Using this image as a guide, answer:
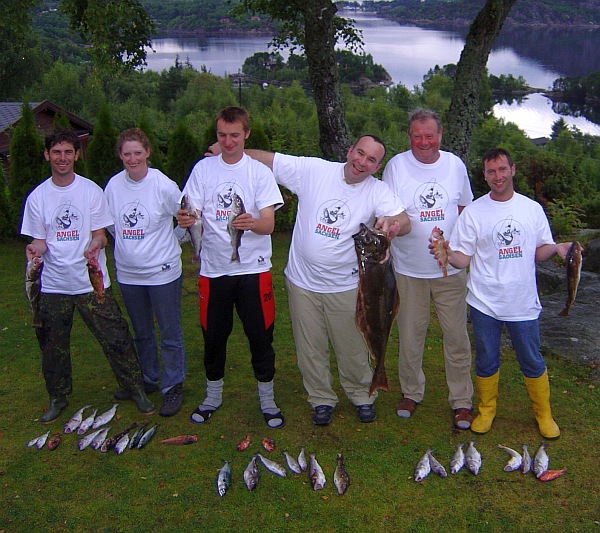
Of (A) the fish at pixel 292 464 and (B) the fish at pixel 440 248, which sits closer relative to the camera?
(B) the fish at pixel 440 248

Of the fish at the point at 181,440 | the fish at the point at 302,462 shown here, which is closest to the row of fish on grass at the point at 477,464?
the fish at the point at 302,462

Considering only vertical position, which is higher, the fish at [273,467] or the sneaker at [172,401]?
the fish at [273,467]

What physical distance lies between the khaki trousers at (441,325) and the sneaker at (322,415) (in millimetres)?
739

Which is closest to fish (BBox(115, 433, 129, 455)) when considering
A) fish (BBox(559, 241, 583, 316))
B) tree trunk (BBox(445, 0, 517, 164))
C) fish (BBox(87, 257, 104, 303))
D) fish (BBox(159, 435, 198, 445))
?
fish (BBox(159, 435, 198, 445))

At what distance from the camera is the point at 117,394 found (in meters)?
5.76

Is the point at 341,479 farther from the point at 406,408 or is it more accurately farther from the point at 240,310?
the point at 240,310

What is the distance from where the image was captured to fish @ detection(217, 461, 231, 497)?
173 inches

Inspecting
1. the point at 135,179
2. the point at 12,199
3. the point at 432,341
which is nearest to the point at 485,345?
the point at 432,341

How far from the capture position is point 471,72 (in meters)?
9.38

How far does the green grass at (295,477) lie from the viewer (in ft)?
13.6

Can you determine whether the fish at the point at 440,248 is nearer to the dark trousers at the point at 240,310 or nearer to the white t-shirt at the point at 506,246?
the white t-shirt at the point at 506,246

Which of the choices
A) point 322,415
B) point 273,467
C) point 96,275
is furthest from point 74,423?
point 322,415

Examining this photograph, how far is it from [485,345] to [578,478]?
1135mm

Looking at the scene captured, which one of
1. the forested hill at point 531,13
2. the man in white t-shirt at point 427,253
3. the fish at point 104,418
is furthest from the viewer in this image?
the forested hill at point 531,13
